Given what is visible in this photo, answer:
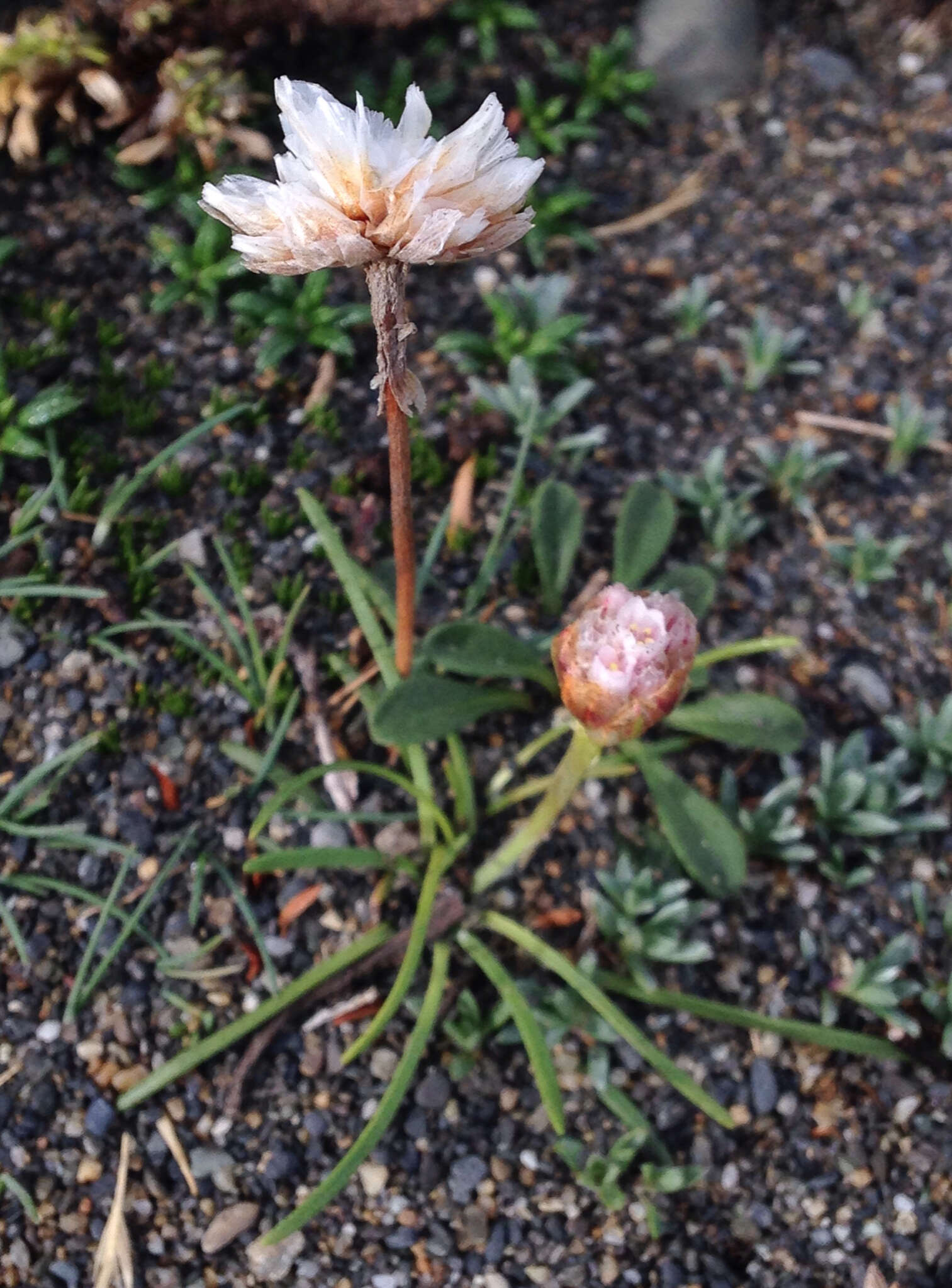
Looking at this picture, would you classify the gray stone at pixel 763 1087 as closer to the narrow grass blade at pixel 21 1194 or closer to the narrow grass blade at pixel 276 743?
the narrow grass blade at pixel 276 743

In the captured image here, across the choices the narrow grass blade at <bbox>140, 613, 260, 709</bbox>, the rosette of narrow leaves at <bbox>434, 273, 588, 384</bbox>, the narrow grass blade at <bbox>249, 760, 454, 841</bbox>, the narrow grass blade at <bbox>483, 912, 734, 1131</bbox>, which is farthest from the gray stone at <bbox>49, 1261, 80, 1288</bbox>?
the rosette of narrow leaves at <bbox>434, 273, 588, 384</bbox>

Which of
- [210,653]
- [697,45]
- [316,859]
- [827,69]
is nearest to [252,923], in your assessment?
[316,859]

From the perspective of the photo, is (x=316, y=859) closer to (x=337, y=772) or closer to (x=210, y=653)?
(x=337, y=772)

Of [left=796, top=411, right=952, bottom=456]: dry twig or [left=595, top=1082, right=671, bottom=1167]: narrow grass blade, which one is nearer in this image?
[left=595, top=1082, right=671, bottom=1167]: narrow grass blade

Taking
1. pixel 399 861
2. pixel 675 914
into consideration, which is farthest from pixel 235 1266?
pixel 675 914

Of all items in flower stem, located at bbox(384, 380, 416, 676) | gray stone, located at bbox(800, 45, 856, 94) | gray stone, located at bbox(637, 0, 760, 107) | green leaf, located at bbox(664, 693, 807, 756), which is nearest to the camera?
flower stem, located at bbox(384, 380, 416, 676)

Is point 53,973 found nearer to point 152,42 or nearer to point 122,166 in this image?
point 122,166

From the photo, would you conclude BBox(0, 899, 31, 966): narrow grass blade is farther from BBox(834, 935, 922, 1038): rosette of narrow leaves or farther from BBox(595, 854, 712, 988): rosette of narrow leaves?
BBox(834, 935, 922, 1038): rosette of narrow leaves
